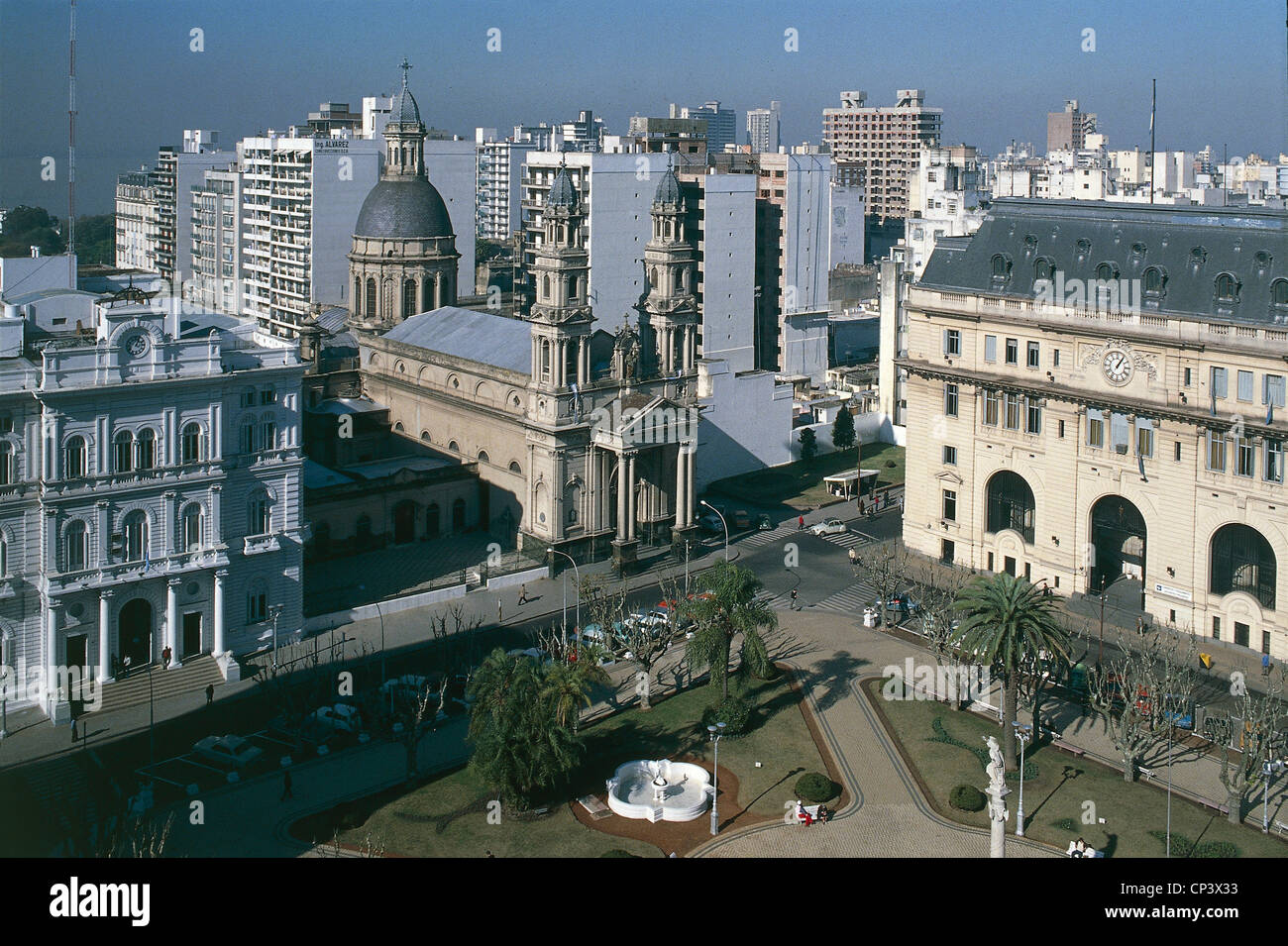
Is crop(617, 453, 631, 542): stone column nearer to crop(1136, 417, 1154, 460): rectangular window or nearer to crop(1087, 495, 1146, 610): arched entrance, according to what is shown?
crop(1087, 495, 1146, 610): arched entrance

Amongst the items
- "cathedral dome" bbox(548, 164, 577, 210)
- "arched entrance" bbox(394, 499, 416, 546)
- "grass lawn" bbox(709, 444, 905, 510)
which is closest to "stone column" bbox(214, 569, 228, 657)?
"arched entrance" bbox(394, 499, 416, 546)

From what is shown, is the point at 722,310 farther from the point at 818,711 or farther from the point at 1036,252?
the point at 818,711

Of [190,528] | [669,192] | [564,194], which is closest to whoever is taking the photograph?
[190,528]

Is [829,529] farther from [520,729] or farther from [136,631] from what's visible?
[136,631]

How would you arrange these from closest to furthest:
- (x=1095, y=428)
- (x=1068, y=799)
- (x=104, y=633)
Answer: (x=1068, y=799), (x=104, y=633), (x=1095, y=428)

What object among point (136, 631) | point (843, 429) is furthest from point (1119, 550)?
point (136, 631)
